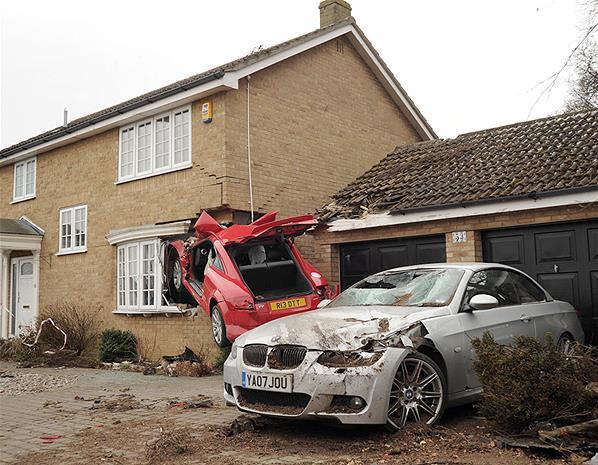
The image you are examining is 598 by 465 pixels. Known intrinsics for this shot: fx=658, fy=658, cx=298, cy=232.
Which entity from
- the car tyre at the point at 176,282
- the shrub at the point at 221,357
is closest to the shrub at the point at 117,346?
the car tyre at the point at 176,282

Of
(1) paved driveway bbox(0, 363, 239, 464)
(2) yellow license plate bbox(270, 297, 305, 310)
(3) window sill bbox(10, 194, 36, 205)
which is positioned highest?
(3) window sill bbox(10, 194, 36, 205)

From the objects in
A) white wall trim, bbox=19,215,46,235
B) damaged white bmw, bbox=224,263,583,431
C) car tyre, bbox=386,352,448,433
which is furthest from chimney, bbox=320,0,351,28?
car tyre, bbox=386,352,448,433

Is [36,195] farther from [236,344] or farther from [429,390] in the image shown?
[429,390]

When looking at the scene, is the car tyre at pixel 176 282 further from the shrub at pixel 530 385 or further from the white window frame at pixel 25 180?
the shrub at pixel 530 385

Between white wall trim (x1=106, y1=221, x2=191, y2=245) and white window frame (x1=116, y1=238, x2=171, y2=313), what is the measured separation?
164 mm

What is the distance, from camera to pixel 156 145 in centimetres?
1489

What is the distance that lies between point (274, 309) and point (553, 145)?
5.93 meters

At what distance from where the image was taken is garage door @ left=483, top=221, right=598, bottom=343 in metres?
9.57

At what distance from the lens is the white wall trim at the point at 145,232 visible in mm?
13727

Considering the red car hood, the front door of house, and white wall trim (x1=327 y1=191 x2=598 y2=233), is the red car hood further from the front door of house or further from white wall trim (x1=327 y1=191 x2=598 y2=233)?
the front door of house

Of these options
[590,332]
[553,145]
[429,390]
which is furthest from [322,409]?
[553,145]

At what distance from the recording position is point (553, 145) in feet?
39.2

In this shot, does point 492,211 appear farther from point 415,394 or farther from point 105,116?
point 105,116

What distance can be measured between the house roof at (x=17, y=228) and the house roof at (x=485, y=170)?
9.34m
